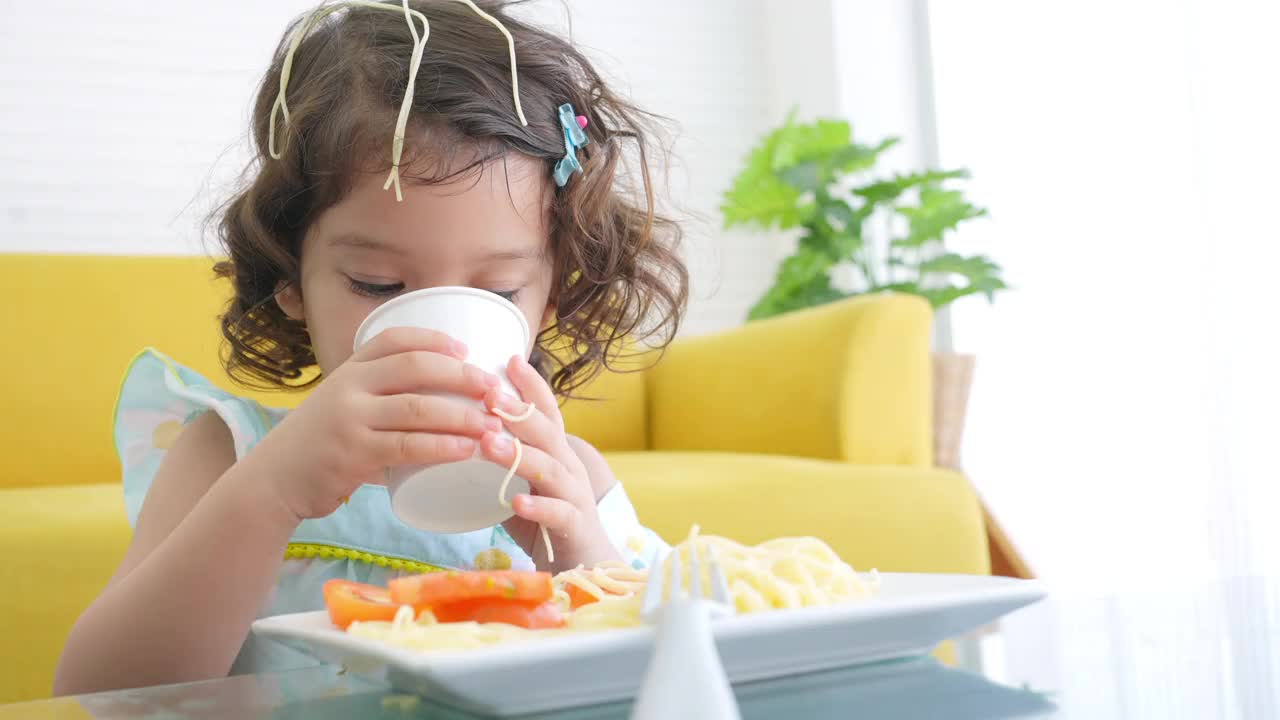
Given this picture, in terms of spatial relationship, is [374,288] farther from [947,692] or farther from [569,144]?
[947,692]

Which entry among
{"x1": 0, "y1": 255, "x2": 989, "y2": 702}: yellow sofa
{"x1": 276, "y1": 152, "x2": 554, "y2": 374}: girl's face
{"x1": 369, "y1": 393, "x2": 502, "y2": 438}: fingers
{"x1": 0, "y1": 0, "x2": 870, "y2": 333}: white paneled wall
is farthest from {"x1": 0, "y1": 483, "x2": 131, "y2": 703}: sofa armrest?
{"x1": 0, "y1": 0, "x2": 870, "y2": 333}: white paneled wall

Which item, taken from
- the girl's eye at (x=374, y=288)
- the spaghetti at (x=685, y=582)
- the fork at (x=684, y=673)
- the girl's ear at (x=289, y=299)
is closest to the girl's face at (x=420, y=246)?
the girl's eye at (x=374, y=288)

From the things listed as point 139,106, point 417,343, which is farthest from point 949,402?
point 139,106

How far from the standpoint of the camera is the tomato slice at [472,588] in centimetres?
54

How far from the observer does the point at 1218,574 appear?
249 centimetres

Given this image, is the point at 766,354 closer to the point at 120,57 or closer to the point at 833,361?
the point at 833,361

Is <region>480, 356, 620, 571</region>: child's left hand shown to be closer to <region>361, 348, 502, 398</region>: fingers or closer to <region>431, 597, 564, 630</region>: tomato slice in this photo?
<region>361, 348, 502, 398</region>: fingers

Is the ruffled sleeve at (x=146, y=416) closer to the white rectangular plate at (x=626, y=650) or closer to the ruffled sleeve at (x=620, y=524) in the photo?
the ruffled sleeve at (x=620, y=524)

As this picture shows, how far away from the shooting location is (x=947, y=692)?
20.4 inches

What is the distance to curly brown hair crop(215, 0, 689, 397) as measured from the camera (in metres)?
1.03

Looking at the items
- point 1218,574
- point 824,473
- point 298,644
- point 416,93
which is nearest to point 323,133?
point 416,93

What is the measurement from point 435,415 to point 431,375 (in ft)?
0.08

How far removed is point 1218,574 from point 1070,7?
158cm

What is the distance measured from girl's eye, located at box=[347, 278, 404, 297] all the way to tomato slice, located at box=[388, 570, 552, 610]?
43 cm
